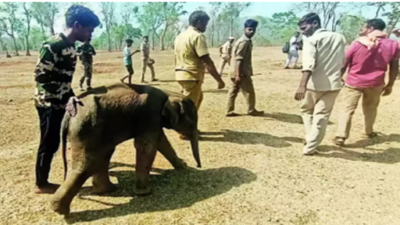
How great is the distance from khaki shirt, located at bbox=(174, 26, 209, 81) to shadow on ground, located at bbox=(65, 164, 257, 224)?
1.59 metres

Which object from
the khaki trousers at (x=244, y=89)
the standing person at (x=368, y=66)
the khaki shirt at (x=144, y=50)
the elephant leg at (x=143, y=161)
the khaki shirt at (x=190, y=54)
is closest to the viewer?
the elephant leg at (x=143, y=161)

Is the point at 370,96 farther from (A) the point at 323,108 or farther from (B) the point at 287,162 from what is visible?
(B) the point at 287,162

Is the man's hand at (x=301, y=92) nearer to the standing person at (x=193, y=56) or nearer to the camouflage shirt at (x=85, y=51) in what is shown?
the standing person at (x=193, y=56)

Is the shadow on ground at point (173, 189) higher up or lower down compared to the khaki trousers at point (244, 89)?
lower down

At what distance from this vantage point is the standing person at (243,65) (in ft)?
22.5

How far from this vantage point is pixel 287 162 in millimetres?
5156

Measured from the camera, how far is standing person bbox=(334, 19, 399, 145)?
18.5 ft

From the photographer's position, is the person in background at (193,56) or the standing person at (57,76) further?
the person in background at (193,56)

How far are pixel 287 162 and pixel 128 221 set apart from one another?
8.33 ft

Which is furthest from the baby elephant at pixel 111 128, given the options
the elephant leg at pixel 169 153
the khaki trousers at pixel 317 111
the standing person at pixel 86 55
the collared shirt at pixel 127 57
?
the collared shirt at pixel 127 57

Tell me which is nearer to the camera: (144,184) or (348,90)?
(144,184)

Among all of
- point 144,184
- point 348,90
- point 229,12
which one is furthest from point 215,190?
point 229,12

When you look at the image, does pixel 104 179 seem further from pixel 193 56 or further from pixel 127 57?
pixel 127 57

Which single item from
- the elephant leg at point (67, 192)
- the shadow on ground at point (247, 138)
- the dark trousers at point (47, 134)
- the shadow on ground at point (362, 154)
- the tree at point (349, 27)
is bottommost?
the shadow on ground at point (362, 154)
